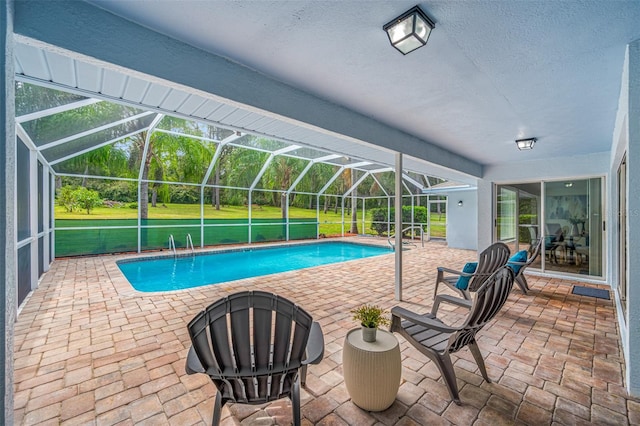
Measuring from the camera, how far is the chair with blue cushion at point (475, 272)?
394 cm

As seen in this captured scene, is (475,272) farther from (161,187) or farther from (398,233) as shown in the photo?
(161,187)

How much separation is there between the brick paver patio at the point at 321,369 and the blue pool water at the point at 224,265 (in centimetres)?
221

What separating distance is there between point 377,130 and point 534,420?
142 inches

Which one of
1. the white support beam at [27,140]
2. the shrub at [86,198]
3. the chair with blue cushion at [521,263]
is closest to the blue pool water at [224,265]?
the shrub at [86,198]

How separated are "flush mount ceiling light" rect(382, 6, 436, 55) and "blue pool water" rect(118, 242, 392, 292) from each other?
21.7 feet

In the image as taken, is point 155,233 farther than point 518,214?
Yes

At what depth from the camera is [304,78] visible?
2.81 m

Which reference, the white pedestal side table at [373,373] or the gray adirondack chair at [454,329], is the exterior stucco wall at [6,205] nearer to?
the white pedestal side table at [373,373]

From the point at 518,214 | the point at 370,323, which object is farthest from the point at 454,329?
the point at 518,214

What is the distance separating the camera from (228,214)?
1170 centimetres

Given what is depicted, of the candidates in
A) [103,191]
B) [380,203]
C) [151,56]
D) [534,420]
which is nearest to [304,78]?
[151,56]

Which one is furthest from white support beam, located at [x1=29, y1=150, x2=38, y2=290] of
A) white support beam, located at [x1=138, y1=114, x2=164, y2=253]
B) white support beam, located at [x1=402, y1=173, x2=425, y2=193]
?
white support beam, located at [x1=402, y1=173, x2=425, y2=193]

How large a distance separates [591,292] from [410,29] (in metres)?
6.34

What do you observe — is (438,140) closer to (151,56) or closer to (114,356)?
(151,56)
